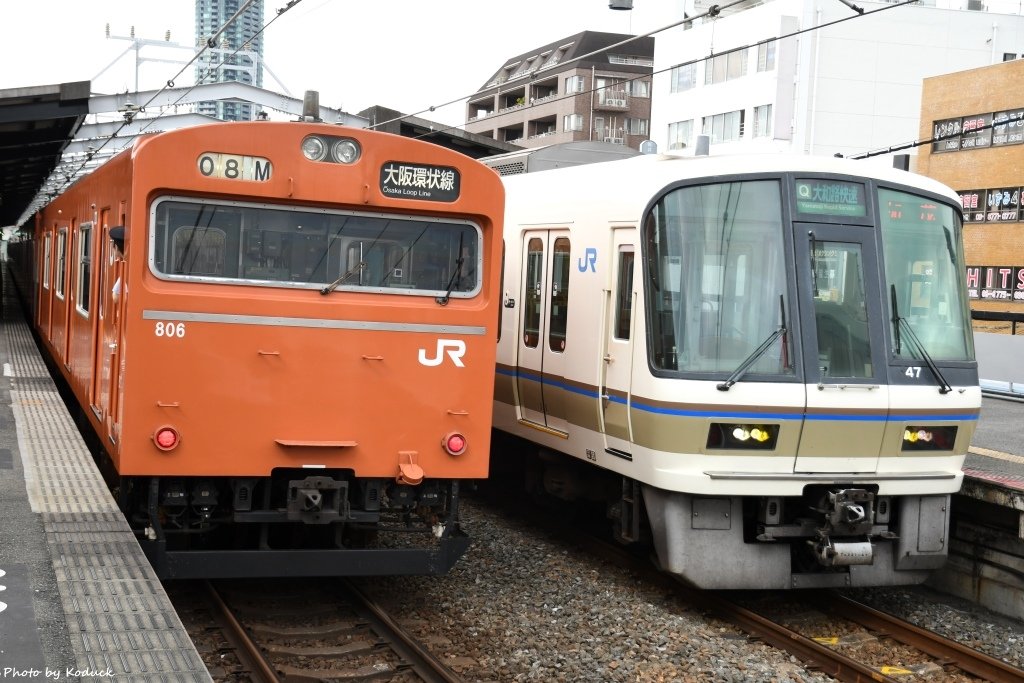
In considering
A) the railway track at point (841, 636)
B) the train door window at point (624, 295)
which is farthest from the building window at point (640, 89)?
the train door window at point (624, 295)

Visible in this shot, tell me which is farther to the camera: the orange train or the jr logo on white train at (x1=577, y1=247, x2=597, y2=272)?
the jr logo on white train at (x1=577, y1=247, x2=597, y2=272)

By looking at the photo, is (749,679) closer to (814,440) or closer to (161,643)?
(814,440)

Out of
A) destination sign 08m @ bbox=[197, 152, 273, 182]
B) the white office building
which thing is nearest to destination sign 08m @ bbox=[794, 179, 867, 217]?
destination sign 08m @ bbox=[197, 152, 273, 182]

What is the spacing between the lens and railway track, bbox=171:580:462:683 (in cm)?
651

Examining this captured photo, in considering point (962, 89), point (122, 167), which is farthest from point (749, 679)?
point (962, 89)

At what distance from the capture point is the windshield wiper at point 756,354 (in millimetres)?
7605

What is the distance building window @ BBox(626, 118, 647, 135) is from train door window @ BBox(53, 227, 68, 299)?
57.6 meters

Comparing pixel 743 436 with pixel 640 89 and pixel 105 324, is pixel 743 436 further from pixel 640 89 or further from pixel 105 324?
pixel 640 89

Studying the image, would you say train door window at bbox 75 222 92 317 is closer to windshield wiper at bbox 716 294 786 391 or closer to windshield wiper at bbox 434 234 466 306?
windshield wiper at bbox 434 234 466 306

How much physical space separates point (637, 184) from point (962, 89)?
111 ft

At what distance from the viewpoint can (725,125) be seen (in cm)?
4984

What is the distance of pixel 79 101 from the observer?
637 inches

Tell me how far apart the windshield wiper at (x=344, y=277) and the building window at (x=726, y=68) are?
42531 millimetres

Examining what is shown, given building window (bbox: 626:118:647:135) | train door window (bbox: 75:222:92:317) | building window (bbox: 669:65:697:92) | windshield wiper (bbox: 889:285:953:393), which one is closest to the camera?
windshield wiper (bbox: 889:285:953:393)
